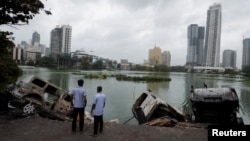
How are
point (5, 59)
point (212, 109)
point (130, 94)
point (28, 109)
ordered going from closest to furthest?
point (212, 109), point (28, 109), point (5, 59), point (130, 94)

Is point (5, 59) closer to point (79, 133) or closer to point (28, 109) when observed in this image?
point (28, 109)

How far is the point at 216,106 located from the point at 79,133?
17.6 feet

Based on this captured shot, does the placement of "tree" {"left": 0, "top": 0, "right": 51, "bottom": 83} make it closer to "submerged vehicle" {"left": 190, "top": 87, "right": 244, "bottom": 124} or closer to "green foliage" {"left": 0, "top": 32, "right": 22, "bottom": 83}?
"green foliage" {"left": 0, "top": 32, "right": 22, "bottom": 83}

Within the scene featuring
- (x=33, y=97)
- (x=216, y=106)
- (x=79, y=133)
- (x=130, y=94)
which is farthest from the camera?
(x=130, y=94)

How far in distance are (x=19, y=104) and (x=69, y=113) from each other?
235cm

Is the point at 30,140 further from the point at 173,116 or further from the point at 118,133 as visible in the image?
the point at 173,116

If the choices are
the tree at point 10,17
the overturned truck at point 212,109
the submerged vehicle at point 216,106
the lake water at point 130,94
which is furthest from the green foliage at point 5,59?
the lake water at point 130,94

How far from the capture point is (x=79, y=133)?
25.2ft

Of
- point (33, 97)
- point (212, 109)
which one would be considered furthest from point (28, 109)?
point (212, 109)

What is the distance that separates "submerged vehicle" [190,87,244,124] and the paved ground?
60.4 inches

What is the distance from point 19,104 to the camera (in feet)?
38.1

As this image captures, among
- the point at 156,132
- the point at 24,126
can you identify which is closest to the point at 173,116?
the point at 156,132

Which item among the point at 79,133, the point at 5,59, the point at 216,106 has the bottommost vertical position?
the point at 79,133

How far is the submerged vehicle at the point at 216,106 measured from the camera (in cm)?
948
